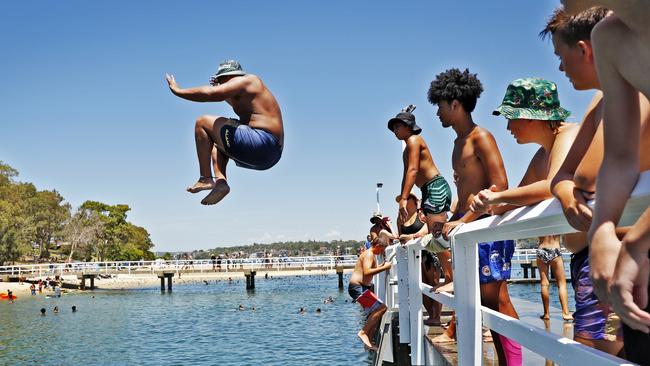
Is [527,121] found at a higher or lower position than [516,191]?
higher

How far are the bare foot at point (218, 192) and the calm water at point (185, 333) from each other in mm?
11840

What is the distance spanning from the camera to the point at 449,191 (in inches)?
227

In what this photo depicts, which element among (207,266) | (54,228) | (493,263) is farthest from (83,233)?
(493,263)

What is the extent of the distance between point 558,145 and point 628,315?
59.5 inches

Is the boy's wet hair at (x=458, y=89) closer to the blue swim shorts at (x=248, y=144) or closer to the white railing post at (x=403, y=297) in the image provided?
the blue swim shorts at (x=248, y=144)

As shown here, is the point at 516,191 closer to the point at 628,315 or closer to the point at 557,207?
the point at 557,207

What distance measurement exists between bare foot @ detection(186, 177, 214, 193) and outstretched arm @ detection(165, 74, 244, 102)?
51 centimetres

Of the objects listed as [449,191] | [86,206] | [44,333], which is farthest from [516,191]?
[86,206]

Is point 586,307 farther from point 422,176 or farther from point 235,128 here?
point 422,176

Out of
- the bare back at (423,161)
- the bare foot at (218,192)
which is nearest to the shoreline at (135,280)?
the bare back at (423,161)

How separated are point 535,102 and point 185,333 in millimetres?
25845

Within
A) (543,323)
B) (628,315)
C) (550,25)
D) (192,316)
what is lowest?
(192,316)

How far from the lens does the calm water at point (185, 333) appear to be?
20.0 meters

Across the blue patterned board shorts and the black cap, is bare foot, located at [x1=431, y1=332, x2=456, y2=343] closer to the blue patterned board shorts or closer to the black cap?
the blue patterned board shorts
